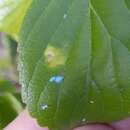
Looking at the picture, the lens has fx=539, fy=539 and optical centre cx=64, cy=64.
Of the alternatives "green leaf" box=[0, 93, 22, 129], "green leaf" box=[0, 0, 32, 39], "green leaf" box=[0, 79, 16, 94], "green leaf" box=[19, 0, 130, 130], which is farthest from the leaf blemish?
"green leaf" box=[0, 79, 16, 94]

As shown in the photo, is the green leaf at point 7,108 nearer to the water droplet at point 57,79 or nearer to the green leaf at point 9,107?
the green leaf at point 9,107

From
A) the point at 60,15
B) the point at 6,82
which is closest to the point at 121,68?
the point at 60,15

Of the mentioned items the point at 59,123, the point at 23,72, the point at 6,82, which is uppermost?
the point at 23,72

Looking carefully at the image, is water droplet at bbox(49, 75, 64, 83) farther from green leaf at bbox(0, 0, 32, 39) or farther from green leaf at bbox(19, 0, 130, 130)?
green leaf at bbox(0, 0, 32, 39)

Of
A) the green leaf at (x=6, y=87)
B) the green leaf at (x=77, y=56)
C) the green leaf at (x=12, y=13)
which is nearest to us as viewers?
the green leaf at (x=77, y=56)

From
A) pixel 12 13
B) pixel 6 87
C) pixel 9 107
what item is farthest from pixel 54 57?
pixel 6 87

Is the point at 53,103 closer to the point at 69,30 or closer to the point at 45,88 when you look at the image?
the point at 45,88

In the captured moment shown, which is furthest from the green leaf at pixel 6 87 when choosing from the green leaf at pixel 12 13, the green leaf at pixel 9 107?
the green leaf at pixel 12 13
